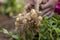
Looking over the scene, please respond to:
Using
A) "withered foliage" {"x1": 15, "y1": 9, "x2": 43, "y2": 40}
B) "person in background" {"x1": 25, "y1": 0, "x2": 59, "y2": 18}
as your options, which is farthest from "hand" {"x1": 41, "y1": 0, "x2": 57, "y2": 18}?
"withered foliage" {"x1": 15, "y1": 9, "x2": 43, "y2": 40}

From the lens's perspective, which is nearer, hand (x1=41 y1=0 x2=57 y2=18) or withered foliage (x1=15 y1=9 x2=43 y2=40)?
withered foliage (x1=15 y1=9 x2=43 y2=40)

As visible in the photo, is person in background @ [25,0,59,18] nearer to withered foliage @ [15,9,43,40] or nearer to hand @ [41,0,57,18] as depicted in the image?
hand @ [41,0,57,18]

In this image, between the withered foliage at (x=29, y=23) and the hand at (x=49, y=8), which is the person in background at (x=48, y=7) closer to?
the hand at (x=49, y=8)

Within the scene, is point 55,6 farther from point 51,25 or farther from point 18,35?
point 18,35

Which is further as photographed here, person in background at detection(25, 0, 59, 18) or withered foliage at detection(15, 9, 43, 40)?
person in background at detection(25, 0, 59, 18)

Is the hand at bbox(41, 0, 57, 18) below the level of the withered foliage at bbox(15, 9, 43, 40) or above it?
above

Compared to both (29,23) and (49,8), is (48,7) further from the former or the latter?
(29,23)

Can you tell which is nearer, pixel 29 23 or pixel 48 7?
pixel 29 23

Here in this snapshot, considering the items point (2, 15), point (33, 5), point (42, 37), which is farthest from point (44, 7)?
point (2, 15)

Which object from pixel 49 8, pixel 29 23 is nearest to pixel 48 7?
pixel 49 8
